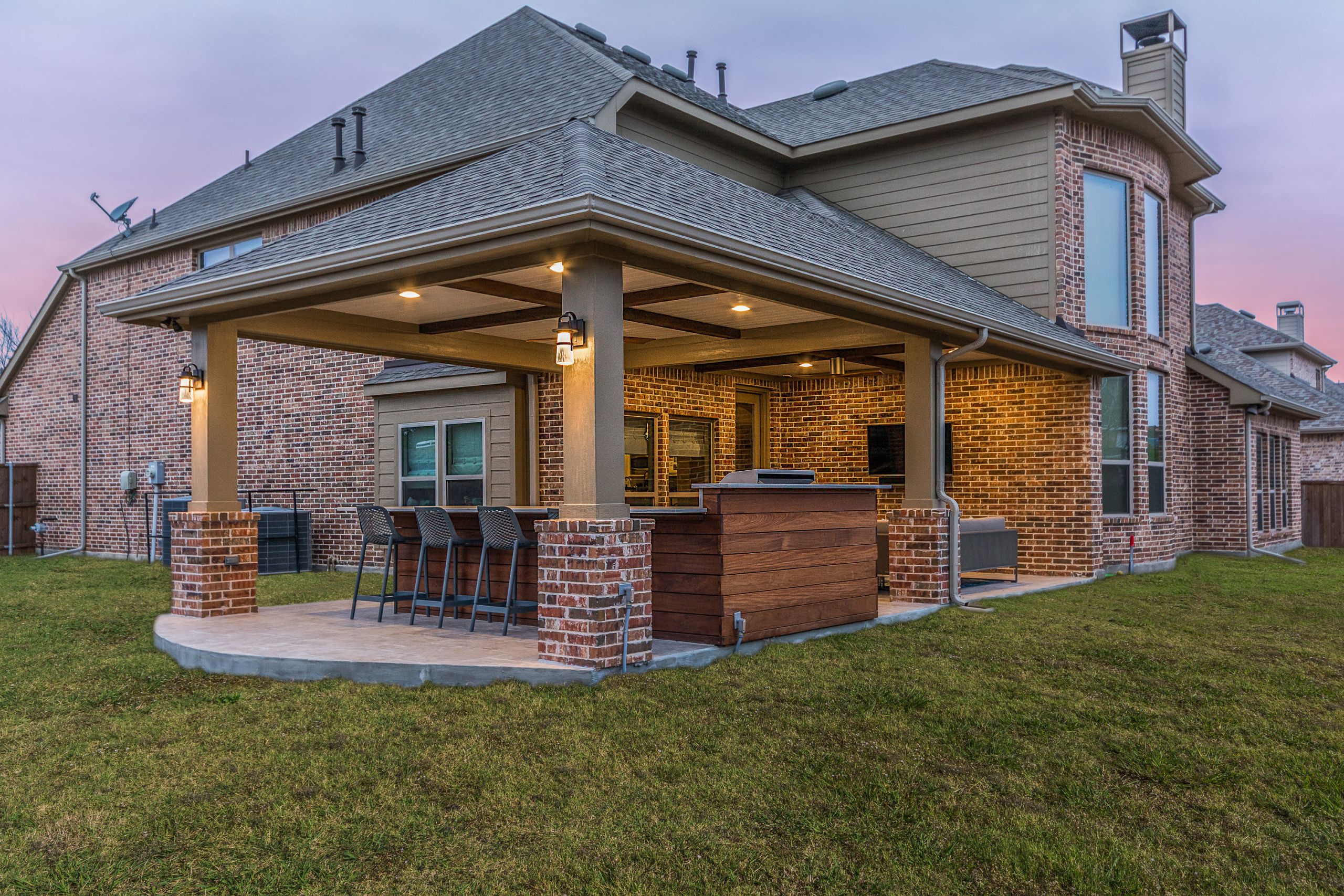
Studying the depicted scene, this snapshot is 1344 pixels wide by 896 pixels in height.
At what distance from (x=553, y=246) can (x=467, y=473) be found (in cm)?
673

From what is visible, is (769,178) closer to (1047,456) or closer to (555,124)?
(555,124)

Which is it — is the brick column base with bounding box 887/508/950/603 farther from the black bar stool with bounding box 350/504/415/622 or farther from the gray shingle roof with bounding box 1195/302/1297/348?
the gray shingle roof with bounding box 1195/302/1297/348

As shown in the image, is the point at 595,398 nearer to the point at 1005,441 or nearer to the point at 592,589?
the point at 592,589

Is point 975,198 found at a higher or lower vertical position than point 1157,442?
higher

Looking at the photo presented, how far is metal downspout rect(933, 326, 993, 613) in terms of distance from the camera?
9.12m

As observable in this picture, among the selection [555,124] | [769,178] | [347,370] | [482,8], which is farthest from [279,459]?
[482,8]

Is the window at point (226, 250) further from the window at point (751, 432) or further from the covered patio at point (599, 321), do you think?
the window at point (751, 432)

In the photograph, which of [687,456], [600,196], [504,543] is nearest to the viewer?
[600,196]

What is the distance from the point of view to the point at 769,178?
1377 cm

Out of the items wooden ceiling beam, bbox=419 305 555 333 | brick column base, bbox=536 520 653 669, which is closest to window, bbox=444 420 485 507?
wooden ceiling beam, bbox=419 305 555 333

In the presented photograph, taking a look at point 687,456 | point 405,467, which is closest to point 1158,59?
point 687,456

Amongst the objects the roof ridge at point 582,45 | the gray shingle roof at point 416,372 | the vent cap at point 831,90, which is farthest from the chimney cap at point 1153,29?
the gray shingle roof at point 416,372

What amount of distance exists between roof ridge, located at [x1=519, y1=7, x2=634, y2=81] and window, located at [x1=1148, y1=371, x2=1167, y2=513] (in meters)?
7.85

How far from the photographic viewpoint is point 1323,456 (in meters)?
27.0
